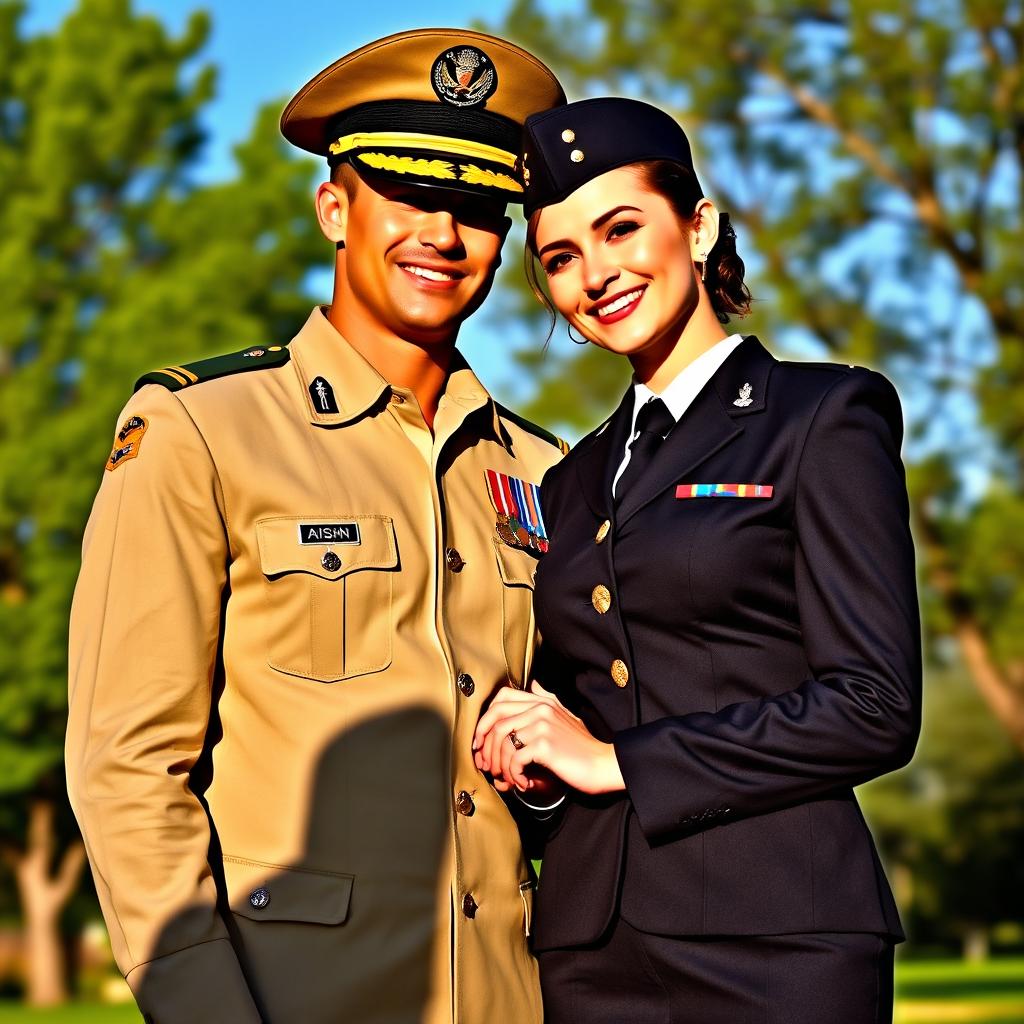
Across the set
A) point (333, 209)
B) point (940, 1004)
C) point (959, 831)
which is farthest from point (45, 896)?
point (959, 831)

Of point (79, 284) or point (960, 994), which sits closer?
point (79, 284)

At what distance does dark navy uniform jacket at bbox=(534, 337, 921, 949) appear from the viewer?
2.77 m

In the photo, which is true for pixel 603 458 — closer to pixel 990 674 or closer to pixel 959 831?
pixel 990 674

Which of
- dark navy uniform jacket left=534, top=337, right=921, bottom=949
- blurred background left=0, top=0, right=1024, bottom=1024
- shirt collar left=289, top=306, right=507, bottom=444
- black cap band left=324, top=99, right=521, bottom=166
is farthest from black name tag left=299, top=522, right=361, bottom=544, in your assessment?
blurred background left=0, top=0, right=1024, bottom=1024

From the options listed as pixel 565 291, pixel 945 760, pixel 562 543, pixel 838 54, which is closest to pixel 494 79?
pixel 565 291

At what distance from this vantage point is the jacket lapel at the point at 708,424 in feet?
9.98

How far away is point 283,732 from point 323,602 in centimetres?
26

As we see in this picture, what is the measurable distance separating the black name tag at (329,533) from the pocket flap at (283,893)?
617 millimetres

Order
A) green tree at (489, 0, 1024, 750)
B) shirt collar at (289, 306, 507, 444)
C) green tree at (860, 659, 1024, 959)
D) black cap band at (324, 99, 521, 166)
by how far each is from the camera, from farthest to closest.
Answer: green tree at (860, 659, 1024, 959), green tree at (489, 0, 1024, 750), black cap band at (324, 99, 521, 166), shirt collar at (289, 306, 507, 444)

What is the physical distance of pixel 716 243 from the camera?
10.8ft

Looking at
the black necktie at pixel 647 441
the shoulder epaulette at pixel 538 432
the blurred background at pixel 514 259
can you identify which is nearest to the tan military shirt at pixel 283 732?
the black necktie at pixel 647 441

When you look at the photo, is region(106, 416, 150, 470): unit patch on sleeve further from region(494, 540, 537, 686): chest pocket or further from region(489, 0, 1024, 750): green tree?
region(489, 0, 1024, 750): green tree

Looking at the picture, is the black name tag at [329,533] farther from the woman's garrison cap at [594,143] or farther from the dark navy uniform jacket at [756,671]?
the woman's garrison cap at [594,143]

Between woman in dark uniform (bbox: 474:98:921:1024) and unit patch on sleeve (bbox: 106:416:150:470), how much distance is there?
86cm
